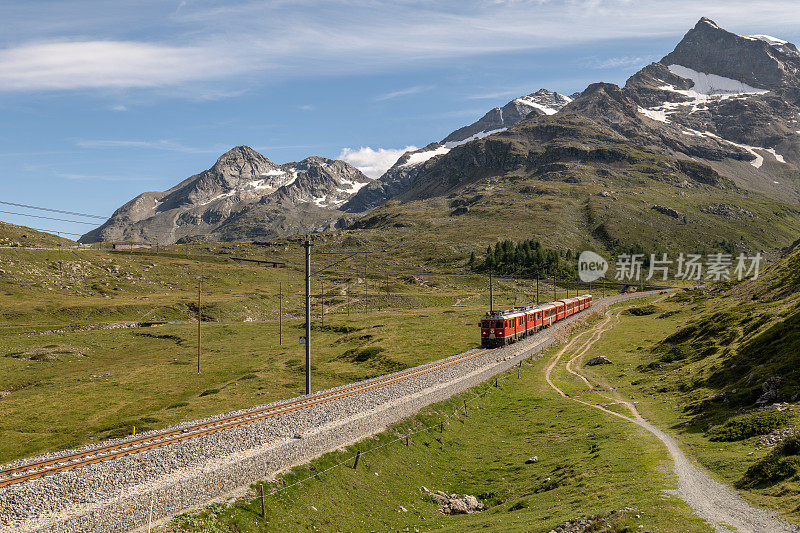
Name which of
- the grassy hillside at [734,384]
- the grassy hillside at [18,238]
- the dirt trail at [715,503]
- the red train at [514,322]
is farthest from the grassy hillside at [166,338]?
the dirt trail at [715,503]

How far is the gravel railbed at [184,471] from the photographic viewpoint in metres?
20.3

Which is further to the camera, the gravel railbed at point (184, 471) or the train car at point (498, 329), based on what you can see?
the train car at point (498, 329)

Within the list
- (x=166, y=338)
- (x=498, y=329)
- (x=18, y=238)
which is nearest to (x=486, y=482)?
(x=498, y=329)

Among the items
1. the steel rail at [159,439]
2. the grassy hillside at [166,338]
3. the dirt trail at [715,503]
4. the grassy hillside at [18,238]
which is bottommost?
the grassy hillside at [166,338]

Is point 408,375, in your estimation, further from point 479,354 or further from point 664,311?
point 664,311

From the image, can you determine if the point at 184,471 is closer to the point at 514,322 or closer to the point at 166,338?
the point at 514,322

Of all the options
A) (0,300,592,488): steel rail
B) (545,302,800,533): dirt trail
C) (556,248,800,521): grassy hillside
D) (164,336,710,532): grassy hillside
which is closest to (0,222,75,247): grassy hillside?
(0,300,592,488): steel rail

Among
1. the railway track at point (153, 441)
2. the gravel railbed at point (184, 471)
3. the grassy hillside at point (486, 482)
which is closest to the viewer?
the gravel railbed at point (184, 471)

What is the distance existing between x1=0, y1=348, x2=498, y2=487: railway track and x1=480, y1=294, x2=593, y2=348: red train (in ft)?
108

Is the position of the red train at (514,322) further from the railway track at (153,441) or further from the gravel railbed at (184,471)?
the gravel railbed at (184,471)

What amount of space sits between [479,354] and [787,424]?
139 ft

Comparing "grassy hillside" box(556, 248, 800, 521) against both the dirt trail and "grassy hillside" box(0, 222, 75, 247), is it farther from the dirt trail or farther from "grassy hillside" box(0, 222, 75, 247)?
"grassy hillside" box(0, 222, 75, 247)

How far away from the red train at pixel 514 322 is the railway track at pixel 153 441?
3286 centimetres

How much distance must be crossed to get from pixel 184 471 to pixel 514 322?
62.3m
